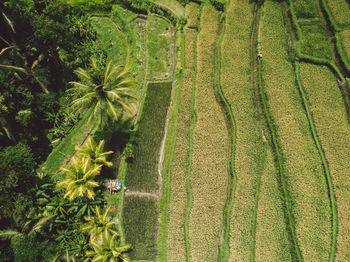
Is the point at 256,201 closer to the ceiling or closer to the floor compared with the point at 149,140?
closer to the floor

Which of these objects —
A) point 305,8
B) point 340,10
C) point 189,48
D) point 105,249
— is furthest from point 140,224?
point 340,10

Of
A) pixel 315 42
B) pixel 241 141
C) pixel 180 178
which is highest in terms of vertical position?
pixel 315 42

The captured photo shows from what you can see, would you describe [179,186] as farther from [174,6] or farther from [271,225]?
[174,6]

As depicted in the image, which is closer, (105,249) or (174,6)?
(105,249)

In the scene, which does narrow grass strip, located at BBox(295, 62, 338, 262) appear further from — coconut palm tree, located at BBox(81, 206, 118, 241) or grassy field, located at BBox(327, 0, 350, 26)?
coconut palm tree, located at BBox(81, 206, 118, 241)

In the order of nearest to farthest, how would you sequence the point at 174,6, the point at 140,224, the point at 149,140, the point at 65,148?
the point at 140,224 → the point at 149,140 → the point at 65,148 → the point at 174,6

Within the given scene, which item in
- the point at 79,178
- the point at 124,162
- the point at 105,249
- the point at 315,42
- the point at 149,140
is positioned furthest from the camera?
the point at 149,140

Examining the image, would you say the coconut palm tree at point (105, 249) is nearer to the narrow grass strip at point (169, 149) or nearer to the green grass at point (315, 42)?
the narrow grass strip at point (169, 149)
